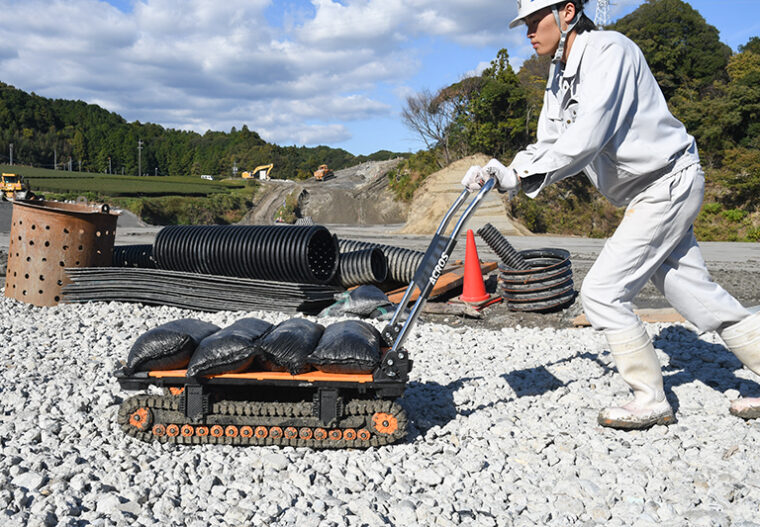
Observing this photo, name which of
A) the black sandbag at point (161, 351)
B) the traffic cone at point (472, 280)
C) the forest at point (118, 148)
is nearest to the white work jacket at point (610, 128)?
the black sandbag at point (161, 351)

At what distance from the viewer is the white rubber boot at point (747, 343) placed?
3.65 meters

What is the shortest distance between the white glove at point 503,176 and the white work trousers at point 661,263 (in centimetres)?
73

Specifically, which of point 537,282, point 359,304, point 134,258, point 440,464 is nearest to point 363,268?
point 359,304

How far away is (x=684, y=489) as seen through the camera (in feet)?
9.65

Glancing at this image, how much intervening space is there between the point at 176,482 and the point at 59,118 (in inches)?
6171

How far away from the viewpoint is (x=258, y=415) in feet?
11.6

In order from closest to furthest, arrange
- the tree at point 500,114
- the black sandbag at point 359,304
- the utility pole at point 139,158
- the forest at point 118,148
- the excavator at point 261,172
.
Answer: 1. the black sandbag at point 359,304
2. the tree at point 500,114
3. the excavator at point 261,172
4. the forest at point 118,148
5. the utility pole at point 139,158

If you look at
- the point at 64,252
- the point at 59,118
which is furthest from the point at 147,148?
the point at 64,252

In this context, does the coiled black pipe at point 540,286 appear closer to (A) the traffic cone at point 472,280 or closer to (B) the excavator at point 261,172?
(A) the traffic cone at point 472,280

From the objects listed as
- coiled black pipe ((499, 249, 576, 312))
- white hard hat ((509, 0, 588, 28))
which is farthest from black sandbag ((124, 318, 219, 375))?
coiled black pipe ((499, 249, 576, 312))

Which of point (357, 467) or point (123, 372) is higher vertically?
point (123, 372)

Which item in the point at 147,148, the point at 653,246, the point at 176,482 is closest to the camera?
the point at 176,482

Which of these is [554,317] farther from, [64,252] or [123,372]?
[64,252]

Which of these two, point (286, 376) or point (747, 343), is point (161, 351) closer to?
point (286, 376)
